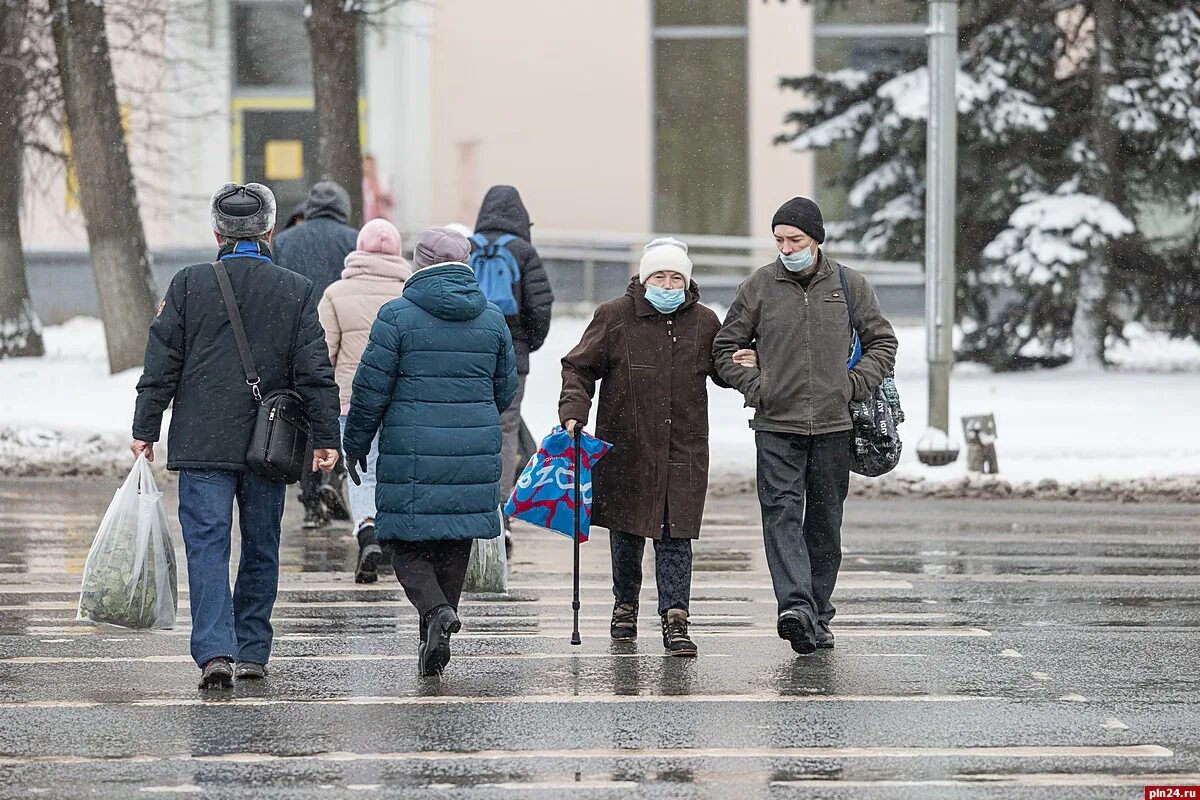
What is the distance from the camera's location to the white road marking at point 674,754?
6582mm

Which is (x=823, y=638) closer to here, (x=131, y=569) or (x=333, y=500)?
(x=131, y=569)

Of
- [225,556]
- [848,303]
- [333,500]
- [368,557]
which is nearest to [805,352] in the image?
[848,303]

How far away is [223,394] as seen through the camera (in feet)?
25.2

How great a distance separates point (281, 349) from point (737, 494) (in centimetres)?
727

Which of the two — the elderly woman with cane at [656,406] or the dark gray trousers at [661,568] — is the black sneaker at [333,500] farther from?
the elderly woman with cane at [656,406]

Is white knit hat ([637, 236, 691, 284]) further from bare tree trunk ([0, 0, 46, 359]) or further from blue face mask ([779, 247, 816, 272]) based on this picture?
bare tree trunk ([0, 0, 46, 359])

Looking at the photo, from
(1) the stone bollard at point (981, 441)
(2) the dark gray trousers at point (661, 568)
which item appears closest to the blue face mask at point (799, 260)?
(2) the dark gray trousers at point (661, 568)

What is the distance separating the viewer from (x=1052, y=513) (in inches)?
534

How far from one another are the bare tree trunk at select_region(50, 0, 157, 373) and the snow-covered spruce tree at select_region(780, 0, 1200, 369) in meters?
6.40

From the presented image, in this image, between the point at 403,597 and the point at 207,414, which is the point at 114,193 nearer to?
the point at 403,597

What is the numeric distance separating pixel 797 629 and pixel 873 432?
2.80 ft

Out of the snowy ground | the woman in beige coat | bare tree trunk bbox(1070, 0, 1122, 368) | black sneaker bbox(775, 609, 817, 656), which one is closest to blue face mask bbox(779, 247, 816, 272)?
black sneaker bbox(775, 609, 817, 656)

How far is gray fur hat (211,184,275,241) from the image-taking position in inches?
310

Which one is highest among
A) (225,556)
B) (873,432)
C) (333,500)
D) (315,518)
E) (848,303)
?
(848,303)
